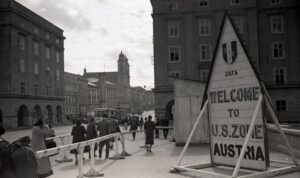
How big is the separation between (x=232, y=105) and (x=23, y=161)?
7.23 meters

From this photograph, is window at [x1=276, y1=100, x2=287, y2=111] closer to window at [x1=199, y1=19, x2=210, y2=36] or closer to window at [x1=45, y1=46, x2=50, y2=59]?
window at [x1=199, y1=19, x2=210, y2=36]

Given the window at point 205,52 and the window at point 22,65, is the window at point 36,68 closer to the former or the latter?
the window at point 22,65

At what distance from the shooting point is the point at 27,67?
5953cm

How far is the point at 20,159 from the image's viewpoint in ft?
19.5

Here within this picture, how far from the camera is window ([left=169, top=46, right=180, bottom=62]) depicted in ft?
158

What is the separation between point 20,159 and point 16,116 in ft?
169

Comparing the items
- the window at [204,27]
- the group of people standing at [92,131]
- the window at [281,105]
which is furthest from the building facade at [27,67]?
the group of people standing at [92,131]

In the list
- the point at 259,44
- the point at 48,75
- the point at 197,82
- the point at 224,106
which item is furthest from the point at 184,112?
the point at 48,75

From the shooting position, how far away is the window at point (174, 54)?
48.1 meters

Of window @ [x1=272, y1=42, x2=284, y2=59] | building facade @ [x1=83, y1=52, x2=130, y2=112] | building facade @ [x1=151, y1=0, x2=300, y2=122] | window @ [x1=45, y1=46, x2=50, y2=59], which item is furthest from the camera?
building facade @ [x1=83, y1=52, x2=130, y2=112]

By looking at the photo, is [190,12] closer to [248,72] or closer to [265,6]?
[265,6]

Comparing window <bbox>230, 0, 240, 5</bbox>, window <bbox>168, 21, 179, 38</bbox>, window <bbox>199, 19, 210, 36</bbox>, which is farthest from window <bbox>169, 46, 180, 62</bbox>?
window <bbox>230, 0, 240, 5</bbox>

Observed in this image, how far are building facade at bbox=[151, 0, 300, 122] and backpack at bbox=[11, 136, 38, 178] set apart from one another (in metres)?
40.9

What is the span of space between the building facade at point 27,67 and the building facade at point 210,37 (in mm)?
21721
